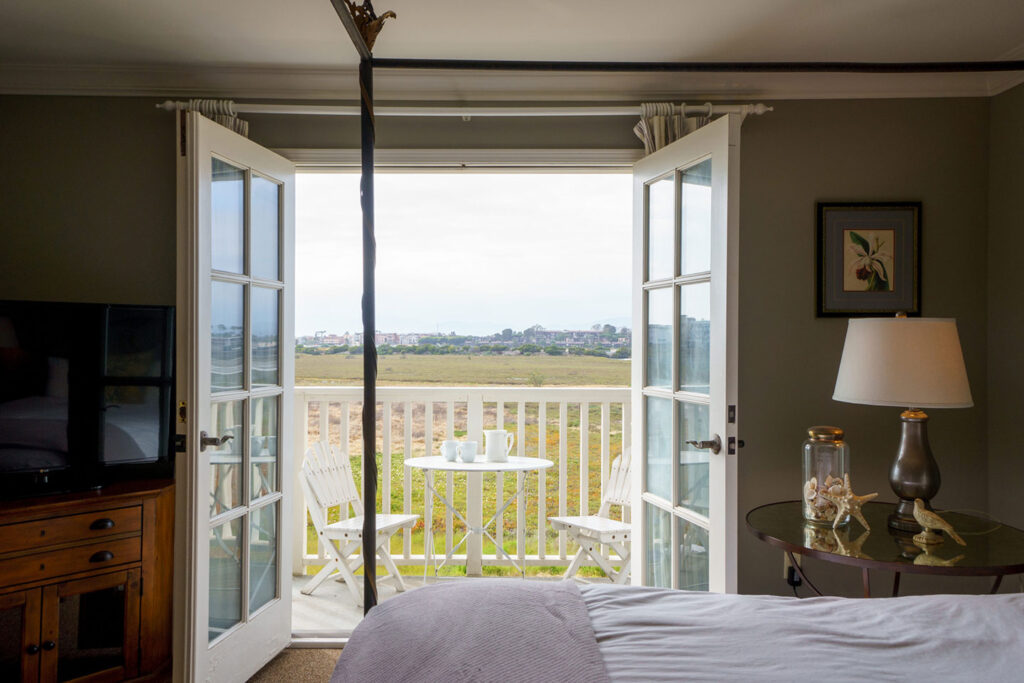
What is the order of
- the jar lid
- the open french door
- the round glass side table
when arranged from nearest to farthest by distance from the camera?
the round glass side table, the jar lid, the open french door

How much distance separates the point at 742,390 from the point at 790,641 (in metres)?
1.74

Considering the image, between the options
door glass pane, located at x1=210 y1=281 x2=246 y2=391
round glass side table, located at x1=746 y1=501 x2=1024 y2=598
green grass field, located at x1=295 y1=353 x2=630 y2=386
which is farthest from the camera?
green grass field, located at x1=295 y1=353 x2=630 y2=386

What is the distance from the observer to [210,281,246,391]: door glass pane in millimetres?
2451

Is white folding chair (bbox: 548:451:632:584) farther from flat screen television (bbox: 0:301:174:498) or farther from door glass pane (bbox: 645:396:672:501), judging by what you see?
flat screen television (bbox: 0:301:174:498)

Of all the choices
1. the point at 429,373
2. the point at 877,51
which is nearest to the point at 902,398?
the point at 877,51

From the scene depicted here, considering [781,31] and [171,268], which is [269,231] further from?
[781,31]

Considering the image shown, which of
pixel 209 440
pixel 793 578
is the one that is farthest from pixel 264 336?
pixel 793 578

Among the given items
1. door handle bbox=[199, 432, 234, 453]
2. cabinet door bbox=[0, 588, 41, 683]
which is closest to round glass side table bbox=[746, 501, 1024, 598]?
door handle bbox=[199, 432, 234, 453]

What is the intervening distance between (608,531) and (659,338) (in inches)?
45.4

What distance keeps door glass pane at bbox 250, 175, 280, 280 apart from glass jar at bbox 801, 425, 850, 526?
7.11 feet

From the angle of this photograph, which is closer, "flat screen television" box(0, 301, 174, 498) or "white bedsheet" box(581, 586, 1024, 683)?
"white bedsheet" box(581, 586, 1024, 683)

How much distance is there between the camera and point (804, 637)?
3.80 feet

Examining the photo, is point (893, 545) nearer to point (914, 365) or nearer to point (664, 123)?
point (914, 365)

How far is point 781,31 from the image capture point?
2.45 meters
